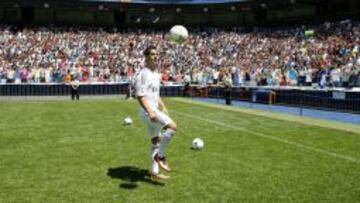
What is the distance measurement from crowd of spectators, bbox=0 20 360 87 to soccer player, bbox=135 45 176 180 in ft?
76.9

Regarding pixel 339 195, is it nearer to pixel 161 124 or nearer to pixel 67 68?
pixel 161 124

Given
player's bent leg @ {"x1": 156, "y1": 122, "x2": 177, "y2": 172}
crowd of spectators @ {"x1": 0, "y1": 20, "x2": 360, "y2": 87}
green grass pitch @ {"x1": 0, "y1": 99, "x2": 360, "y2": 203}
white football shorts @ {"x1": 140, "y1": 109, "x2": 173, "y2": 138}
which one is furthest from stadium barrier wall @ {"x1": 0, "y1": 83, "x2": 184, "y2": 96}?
white football shorts @ {"x1": 140, "y1": 109, "x2": 173, "y2": 138}

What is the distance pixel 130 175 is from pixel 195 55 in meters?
41.5

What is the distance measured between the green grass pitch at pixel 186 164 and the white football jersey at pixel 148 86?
1.40 meters

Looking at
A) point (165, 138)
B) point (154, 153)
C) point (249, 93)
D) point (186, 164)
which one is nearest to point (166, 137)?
point (165, 138)

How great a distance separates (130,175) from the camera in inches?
410

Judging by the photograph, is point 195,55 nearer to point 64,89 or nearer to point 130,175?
point 64,89

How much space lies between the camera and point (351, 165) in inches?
452

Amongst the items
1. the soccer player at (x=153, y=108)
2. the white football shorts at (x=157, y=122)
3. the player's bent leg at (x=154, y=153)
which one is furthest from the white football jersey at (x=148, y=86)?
the player's bent leg at (x=154, y=153)

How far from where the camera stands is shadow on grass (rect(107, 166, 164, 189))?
9.61m

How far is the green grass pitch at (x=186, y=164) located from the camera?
8969mm

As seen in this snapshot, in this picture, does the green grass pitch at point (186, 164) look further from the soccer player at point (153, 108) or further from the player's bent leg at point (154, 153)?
the soccer player at point (153, 108)

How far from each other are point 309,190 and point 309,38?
39.2 meters

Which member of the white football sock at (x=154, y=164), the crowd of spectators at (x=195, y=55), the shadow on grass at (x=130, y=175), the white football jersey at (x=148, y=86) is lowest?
the shadow on grass at (x=130, y=175)
